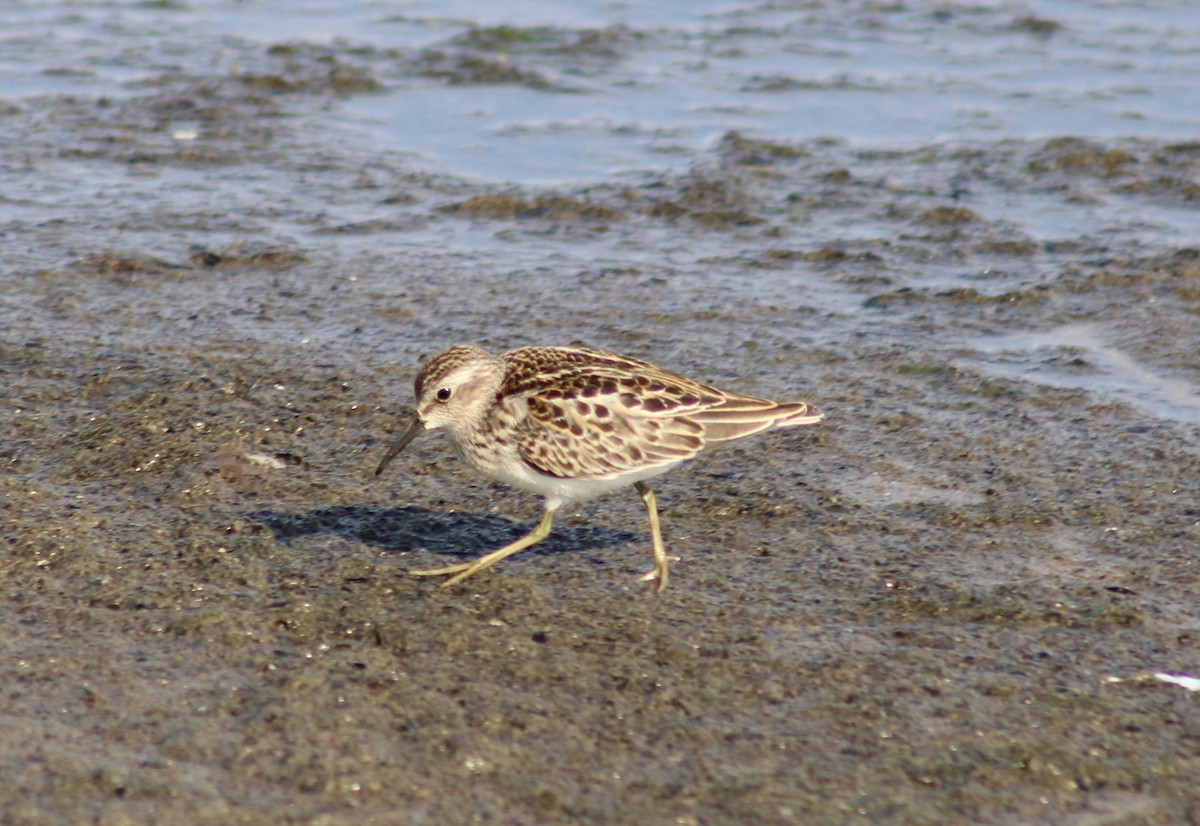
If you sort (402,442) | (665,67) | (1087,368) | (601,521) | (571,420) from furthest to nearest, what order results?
(665,67)
(1087,368)
(601,521)
(402,442)
(571,420)

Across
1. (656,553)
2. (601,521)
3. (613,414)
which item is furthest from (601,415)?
(601,521)

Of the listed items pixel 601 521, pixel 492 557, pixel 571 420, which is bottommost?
pixel 601 521

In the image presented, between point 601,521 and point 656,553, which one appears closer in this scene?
point 656,553

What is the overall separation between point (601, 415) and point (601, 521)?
0.82m

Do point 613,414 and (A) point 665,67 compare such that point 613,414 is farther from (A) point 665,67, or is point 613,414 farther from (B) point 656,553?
(A) point 665,67

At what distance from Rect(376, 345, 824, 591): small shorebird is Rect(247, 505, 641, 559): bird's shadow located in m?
0.24

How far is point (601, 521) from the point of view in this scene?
6254 mm

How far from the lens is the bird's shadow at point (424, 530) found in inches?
232

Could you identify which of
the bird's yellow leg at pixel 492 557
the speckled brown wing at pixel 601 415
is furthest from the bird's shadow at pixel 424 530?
the speckled brown wing at pixel 601 415

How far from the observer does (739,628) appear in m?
5.20

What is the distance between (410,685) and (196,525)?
5.02ft

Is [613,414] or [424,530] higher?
[613,414]

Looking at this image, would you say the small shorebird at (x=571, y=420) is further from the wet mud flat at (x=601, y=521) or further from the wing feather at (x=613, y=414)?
the wet mud flat at (x=601, y=521)

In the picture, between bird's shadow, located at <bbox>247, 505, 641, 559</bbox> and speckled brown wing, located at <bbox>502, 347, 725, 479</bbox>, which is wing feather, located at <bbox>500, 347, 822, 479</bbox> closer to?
speckled brown wing, located at <bbox>502, 347, 725, 479</bbox>
